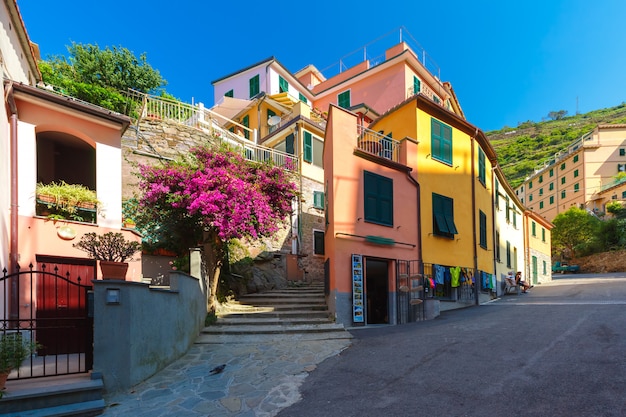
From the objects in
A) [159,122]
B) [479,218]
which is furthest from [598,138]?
[159,122]

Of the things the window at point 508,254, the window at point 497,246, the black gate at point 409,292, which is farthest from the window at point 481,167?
the black gate at point 409,292

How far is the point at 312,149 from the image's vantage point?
1945 cm

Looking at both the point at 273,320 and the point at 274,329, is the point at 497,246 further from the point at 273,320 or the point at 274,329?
the point at 274,329

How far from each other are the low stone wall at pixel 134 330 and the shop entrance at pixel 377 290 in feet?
22.7

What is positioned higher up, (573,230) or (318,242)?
(573,230)

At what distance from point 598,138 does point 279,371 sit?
198ft

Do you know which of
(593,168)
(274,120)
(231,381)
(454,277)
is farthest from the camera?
(593,168)

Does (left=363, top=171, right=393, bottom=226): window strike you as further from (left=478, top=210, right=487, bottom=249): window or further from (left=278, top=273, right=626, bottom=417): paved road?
(left=478, top=210, right=487, bottom=249): window

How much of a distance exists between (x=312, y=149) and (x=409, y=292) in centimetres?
1021

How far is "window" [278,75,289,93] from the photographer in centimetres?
2712

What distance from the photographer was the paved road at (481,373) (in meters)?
4.62

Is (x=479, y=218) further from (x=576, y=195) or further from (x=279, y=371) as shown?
(x=576, y=195)

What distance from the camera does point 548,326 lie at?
871 cm

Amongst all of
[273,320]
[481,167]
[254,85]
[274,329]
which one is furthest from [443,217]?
[254,85]
